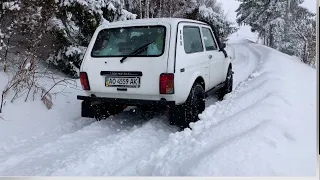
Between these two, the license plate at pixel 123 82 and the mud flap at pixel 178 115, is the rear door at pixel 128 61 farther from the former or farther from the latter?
the mud flap at pixel 178 115

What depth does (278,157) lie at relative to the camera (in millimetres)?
2523

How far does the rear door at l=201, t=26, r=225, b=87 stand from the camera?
4383mm

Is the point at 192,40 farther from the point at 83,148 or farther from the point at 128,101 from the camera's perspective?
the point at 83,148

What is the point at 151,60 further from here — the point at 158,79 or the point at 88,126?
the point at 88,126

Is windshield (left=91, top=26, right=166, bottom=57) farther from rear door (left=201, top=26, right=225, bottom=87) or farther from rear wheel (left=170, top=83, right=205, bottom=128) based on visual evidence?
rear door (left=201, top=26, right=225, bottom=87)

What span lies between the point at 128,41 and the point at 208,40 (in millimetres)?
1351

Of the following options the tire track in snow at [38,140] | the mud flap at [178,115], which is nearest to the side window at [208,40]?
the mud flap at [178,115]

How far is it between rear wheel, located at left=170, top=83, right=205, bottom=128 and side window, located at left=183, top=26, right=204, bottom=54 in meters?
0.44

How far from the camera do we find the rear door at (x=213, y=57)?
4.38m

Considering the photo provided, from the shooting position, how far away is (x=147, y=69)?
3361 millimetres

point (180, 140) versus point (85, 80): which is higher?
point (85, 80)

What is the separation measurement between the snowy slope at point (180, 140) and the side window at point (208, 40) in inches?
32.3

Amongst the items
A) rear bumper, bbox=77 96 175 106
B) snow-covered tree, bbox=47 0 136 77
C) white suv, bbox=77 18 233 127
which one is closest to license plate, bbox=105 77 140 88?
white suv, bbox=77 18 233 127

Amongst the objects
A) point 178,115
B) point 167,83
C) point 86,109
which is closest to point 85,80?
point 86,109
